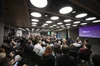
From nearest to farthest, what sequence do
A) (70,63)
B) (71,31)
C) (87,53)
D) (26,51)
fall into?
(70,63) → (87,53) → (26,51) → (71,31)

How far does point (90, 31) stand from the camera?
8406mm

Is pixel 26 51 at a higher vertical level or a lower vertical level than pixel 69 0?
lower

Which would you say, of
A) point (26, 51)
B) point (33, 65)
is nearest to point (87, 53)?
point (33, 65)

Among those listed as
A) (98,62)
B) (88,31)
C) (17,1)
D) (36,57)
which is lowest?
(36,57)

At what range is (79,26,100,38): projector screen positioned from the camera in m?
7.63

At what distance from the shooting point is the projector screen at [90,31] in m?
7.63

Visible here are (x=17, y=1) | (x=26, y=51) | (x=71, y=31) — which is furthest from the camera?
(x=71, y=31)

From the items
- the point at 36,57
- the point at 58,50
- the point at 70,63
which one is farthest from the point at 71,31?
the point at 70,63

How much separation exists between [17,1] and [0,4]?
0.69 meters

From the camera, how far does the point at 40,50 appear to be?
326 cm

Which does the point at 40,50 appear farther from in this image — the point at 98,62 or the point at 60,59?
the point at 98,62

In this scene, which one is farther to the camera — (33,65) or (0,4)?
(33,65)

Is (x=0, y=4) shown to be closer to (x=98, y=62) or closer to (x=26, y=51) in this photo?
(x=26, y=51)

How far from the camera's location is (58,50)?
359 cm
